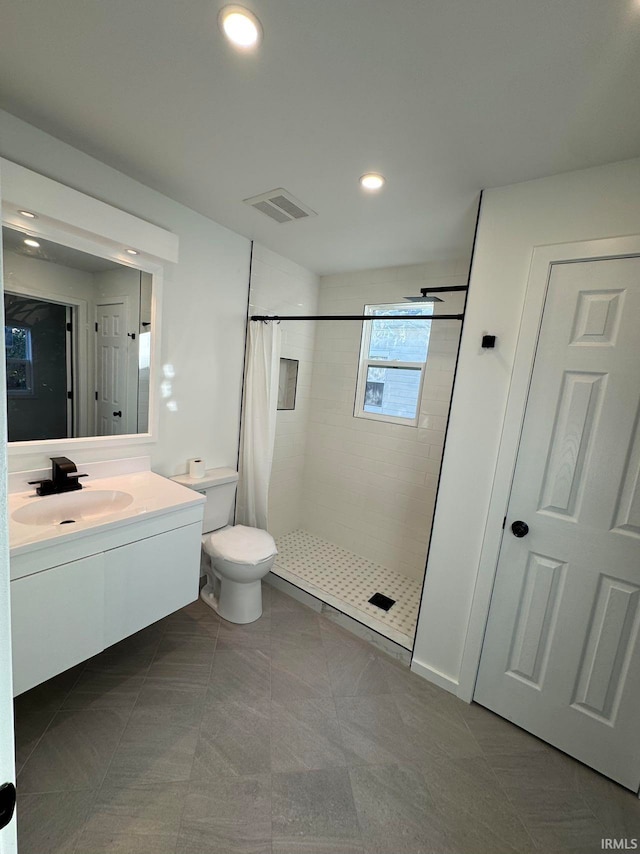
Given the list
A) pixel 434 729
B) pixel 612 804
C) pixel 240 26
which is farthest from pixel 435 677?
pixel 240 26

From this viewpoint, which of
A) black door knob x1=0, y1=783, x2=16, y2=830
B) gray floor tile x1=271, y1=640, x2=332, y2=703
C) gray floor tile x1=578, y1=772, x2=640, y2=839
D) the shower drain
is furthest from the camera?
the shower drain

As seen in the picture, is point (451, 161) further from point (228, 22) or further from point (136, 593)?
point (136, 593)

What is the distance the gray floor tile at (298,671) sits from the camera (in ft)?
5.90

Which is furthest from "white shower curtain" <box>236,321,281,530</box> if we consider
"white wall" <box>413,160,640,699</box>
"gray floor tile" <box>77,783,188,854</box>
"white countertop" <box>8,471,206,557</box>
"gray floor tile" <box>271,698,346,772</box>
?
"gray floor tile" <box>77,783,188,854</box>

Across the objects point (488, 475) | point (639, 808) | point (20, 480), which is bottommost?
point (639, 808)

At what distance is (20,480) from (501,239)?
2.45m

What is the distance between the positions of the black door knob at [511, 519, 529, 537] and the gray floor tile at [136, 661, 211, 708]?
65.7 inches

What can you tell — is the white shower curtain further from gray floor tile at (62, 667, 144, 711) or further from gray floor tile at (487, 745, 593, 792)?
gray floor tile at (487, 745, 593, 792)

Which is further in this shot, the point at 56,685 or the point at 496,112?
the point at 56,685

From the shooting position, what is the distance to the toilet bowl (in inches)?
83.7

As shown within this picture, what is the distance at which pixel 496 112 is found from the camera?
47.8 inches

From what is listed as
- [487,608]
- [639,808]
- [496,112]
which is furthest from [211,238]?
[639,808]

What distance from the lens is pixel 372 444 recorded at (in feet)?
10.1

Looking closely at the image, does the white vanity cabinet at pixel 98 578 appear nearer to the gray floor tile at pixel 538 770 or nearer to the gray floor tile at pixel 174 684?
the gray floor tile at pixel 174 684
